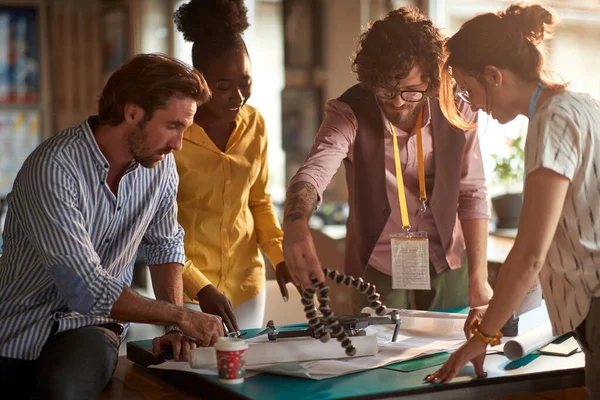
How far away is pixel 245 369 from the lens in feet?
6.38

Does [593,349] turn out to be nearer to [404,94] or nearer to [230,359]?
[230,359]

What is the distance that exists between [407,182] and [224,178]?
2.01 feet

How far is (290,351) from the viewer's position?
201 centimetres

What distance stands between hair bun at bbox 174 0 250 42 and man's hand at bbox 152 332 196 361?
1.08 metres

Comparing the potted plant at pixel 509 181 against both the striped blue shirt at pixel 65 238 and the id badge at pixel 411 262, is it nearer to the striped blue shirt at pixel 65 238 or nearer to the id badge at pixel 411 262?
the id badge at pixel 411 262

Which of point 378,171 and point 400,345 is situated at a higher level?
point 378,171

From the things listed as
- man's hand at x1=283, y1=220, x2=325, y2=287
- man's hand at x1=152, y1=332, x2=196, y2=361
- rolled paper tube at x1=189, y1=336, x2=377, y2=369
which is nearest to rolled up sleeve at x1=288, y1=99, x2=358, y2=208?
man's hand at x1=283, y1=220, x2=325, y2=287

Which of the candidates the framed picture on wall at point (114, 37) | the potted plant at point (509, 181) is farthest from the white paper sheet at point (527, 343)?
the framed picture on wall at point (114, 37)

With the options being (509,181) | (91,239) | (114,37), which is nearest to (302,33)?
(114,37)

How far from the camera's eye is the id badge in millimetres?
2521

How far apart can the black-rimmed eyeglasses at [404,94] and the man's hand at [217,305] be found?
79 centimetres

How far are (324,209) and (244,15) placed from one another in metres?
3.28

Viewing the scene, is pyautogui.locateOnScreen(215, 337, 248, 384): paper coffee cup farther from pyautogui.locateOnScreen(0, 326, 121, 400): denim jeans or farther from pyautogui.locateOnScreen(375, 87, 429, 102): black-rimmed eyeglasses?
pyautogui.locateOnScreen(375, 87, 429, 102): black-rimmed eyeglasses

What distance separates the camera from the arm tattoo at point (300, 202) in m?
2.04
